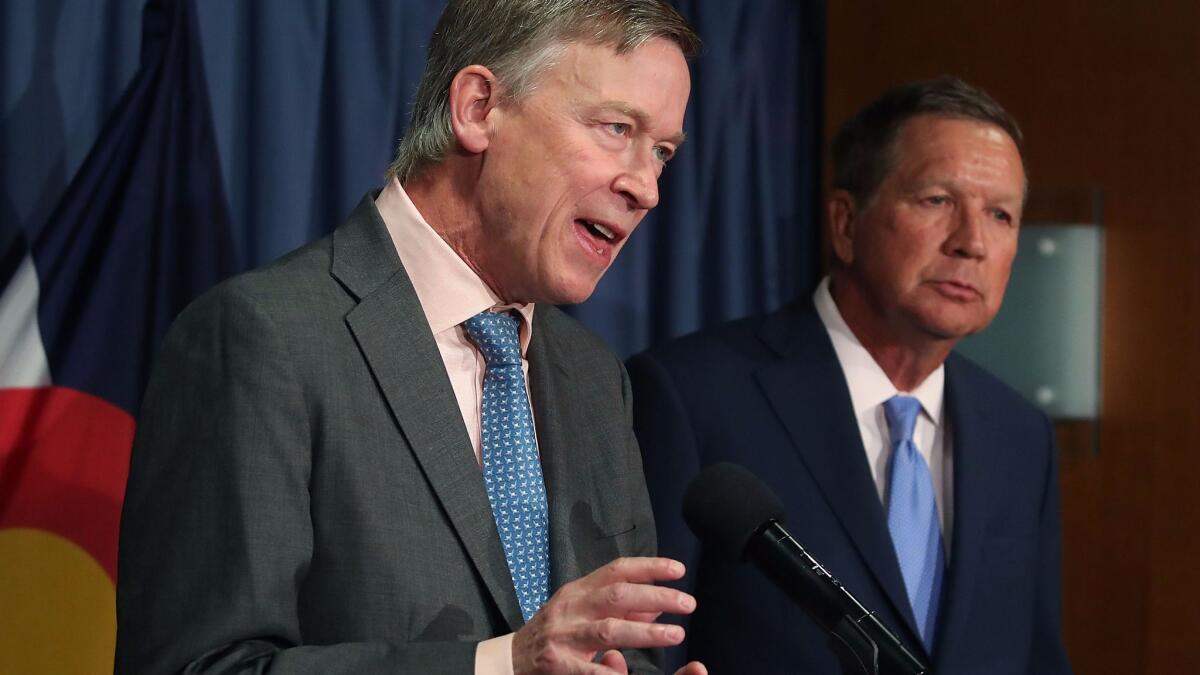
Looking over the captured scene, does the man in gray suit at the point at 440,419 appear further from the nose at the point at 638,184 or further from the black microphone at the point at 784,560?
the black microphone at the point at 784,560

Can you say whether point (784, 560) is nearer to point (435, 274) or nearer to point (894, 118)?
point (435, 274)

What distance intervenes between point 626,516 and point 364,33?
1.19 metres

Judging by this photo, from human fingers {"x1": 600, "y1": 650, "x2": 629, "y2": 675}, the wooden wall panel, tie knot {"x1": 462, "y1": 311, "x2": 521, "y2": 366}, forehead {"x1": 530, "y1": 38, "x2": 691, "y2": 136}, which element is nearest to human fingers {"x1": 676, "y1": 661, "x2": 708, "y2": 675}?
human fingers {"x1": 600, "y1": 650, "x2": 629, "y2": 675}

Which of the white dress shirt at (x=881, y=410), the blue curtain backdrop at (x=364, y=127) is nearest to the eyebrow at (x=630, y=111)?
the white dress shirt at (x=881, y=410)

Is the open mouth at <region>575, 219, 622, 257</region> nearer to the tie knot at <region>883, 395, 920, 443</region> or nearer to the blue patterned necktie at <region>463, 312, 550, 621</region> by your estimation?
the blue patterned necktie at <region>463, 312, 550, 621</region>

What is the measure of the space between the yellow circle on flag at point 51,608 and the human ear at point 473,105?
1022mm

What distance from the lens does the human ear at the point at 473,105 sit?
5.01ft

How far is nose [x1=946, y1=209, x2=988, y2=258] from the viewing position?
2.22 meters

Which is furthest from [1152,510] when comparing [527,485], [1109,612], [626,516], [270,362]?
[270,362]

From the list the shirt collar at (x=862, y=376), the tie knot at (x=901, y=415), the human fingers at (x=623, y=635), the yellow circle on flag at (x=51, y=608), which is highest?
the shirt collar at (x=862, y=376)

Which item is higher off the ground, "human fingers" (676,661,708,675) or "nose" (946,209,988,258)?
"nose" (946,209,988,258)

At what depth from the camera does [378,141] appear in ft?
8.00

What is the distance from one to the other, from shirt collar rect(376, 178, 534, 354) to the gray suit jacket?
0.11ft

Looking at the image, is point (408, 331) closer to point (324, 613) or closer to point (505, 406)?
point (505, 406)
